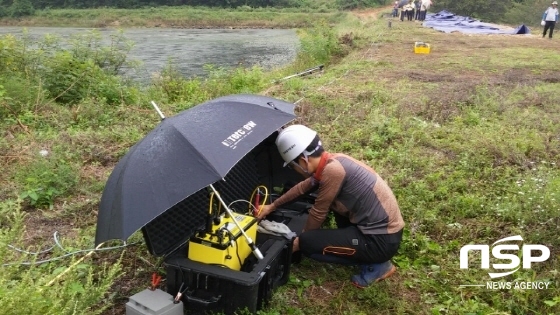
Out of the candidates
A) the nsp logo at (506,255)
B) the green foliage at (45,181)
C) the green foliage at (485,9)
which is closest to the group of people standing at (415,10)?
the green foliage at (485,9)

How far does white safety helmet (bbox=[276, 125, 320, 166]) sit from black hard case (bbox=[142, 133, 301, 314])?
0.59m

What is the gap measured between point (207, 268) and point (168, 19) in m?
47.3

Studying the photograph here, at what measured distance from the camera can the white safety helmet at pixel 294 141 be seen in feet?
10.2

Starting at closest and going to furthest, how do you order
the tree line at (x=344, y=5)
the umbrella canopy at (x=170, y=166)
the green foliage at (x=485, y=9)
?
the umbrella canopy at (x=170, y=166), the tree line at (x=344, y=5), the green foliage at (x=485, y=9)

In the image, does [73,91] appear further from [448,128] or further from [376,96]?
[448,128]

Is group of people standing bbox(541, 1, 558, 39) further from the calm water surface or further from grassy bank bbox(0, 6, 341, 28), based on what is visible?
grassy bank bbox(0, 6, 341, 28)

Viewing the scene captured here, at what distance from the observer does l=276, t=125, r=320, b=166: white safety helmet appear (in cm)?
310

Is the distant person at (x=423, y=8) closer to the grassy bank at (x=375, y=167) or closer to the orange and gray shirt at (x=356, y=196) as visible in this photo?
the grassy bank at (x=375, y=167)

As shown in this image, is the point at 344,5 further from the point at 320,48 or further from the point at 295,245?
the point at 295,245

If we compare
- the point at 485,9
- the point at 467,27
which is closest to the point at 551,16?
the point at 467,27

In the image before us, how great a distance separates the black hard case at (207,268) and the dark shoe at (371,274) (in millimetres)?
495

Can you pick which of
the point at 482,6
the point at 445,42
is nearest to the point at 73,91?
the point at 445,42

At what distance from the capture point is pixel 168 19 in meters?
46.9

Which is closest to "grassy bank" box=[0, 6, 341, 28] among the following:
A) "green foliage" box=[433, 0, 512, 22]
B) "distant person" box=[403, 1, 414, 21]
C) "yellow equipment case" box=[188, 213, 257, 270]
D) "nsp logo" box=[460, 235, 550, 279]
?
→ "green foliage" box=[433, 0, 512, 22]
